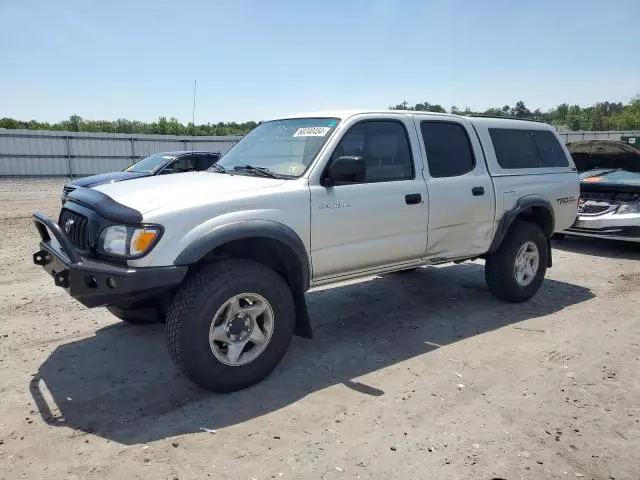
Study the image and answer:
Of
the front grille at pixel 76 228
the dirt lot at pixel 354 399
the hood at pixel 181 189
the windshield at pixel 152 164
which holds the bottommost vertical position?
the dirt lot at pixel 354 399

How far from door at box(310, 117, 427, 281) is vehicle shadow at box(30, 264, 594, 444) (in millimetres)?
748

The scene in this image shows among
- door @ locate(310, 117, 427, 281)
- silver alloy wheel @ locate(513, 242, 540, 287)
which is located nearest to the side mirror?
door @ locate(310, 117, 427, 281)

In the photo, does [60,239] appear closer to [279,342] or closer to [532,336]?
[279,342]

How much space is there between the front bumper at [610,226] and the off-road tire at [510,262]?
3.06 m

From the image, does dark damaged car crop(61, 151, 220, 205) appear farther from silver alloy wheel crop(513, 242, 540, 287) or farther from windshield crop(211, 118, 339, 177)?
silver alloy wheel crop(513, 242, 540, 287)

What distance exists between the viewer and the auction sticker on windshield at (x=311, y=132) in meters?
4.30

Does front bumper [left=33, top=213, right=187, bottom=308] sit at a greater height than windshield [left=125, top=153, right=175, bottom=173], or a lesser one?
lesser

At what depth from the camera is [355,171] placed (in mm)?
3867

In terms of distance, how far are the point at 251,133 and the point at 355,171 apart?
1.65 meters

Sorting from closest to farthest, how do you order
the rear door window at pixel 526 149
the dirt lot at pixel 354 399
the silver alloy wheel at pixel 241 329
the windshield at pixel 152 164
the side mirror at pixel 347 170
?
the dirt lot at pixel 354 399 → the silver alloy wheel at pixel 241 329 → the side mirror at pixel 347 170 → the rear door window at pixel 526 149 → the windshield at pixel 152 164

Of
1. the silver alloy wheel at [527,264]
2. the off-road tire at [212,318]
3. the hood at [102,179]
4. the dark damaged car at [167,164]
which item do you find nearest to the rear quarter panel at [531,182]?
the silver alloy wheel at [527,264]

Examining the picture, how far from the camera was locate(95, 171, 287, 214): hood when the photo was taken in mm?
3461

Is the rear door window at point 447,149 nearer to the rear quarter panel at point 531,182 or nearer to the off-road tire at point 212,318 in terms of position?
the rear quarter panel at point 531,182

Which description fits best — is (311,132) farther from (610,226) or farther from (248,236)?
(610,226)
